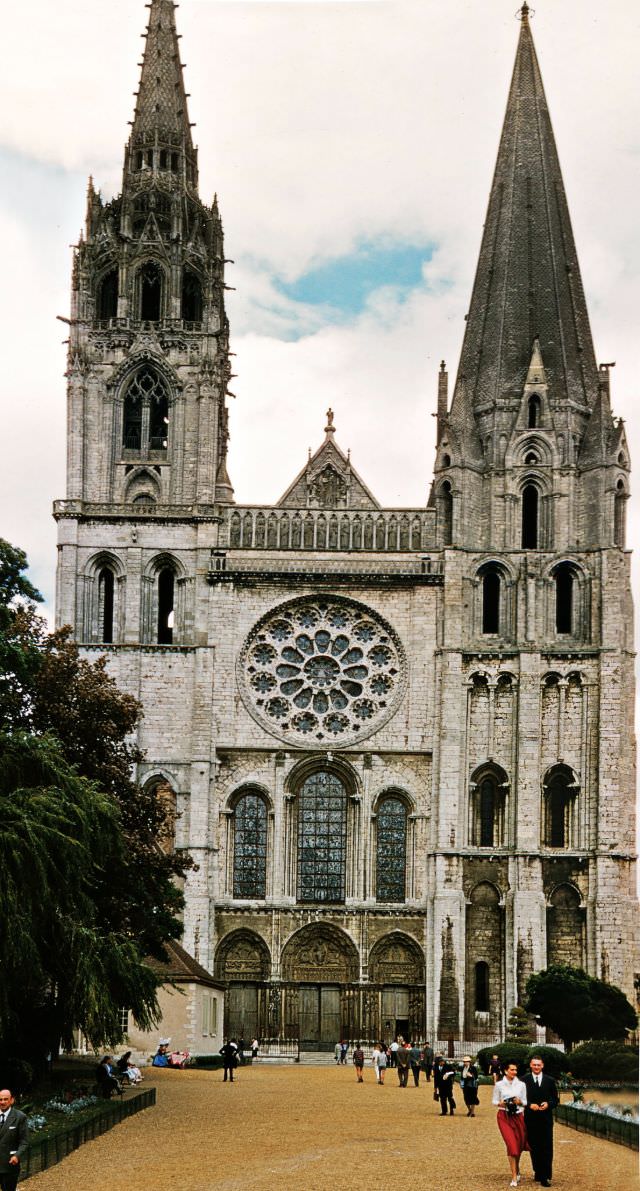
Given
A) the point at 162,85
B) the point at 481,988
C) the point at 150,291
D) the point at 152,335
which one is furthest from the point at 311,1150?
the point at 162,85

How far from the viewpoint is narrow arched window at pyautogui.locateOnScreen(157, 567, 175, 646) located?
204 feet

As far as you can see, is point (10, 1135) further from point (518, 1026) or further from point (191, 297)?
point (191, 297)

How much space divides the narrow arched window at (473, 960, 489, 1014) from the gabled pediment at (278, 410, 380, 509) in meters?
16.1

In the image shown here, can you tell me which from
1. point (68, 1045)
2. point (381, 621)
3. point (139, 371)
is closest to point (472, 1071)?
point (68, 1045)

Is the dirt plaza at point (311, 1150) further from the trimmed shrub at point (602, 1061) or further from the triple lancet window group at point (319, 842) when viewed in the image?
the triple lancet window group at point (319, 842)

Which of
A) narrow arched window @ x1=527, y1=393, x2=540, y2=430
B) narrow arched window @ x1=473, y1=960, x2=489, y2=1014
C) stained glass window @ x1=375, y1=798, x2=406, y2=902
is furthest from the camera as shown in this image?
narrow arched window @ x1=527, y1=393, x2=540, y2=430

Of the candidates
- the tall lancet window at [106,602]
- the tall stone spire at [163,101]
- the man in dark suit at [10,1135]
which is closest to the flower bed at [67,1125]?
the man in dark suit at [10,1135]

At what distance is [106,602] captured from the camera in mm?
62312

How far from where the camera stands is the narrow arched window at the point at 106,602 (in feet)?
202

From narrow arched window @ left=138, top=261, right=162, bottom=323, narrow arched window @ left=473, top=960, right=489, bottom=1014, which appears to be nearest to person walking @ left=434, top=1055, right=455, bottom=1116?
narrow arched window @ left=473, top=960, right=489, bottom=1014

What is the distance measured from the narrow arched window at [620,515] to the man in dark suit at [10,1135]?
44796mm

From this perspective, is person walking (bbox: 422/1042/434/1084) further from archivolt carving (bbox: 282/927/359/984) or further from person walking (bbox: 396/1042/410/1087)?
archivolt carving (bbox: 282/927/359/984)

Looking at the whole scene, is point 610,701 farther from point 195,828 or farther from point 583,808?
point 195,828

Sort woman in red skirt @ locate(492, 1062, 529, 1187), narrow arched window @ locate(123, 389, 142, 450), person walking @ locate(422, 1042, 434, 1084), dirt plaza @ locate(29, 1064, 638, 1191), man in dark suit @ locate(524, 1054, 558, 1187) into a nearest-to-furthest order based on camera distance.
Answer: man in dark suit @ locate(524, 1054, 558, 1187)
woman in red skirt @ locate(492, 1062, 529, 1187)
dirt plaza @ locate(29, 1064, 638, 1191)
person walking @ locate(422, 1042, 434, 1084)
narrow arched window @ locate(123, 389, 142, 450)
